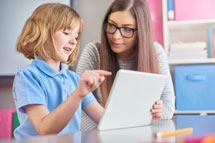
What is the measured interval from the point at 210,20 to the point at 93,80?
1.35 metres

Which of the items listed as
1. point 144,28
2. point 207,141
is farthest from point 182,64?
point 207,141

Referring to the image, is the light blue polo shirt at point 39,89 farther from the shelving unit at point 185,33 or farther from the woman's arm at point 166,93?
the shelving unit at point 185,33

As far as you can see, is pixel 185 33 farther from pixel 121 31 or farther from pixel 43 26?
pixel 43 26

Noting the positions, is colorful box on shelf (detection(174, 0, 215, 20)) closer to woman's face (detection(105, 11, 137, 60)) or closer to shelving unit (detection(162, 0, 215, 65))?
shelving unit (detection(162, 0, 215, 65))

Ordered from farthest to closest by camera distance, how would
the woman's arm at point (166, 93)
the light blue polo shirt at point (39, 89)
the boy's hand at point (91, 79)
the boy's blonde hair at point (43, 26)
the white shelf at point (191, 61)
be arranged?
the white shelf at point (191, 61), the woman's arm at point (166, 93), the boy's blonde hair at point (43, 26), the light blue polo shirt at point (39, 89), the boy's hand at point (91, 79)

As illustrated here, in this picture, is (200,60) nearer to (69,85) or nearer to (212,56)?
(212,56)

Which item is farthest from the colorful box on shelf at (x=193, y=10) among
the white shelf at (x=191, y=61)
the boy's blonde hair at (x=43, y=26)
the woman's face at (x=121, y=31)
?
the boy's blonde hair at (x=43, y=26)

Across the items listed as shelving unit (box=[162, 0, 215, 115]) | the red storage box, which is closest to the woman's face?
shelving unit (box=[162, 0, 215, 115])

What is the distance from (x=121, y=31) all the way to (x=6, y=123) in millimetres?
969

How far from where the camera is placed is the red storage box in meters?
1.95

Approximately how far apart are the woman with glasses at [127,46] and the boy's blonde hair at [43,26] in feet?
1.22

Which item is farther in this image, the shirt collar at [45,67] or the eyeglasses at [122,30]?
the eyeglasses at [122,30]

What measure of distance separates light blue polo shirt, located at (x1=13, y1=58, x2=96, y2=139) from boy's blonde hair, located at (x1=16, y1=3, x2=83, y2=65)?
0.05 meters

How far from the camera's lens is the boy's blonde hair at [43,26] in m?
0.98
